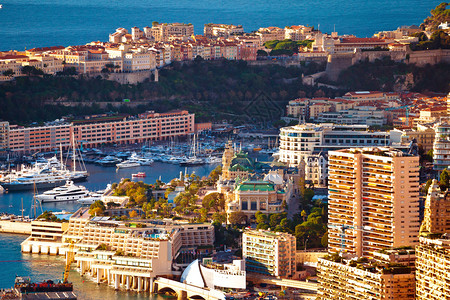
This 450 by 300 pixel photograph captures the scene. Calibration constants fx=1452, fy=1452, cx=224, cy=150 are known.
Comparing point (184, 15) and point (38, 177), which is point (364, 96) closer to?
point (38, 177)

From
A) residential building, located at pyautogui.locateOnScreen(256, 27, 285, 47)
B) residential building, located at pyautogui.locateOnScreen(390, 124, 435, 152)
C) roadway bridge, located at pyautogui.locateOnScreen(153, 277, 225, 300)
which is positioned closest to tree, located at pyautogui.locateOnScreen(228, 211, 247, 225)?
roadway bridge, located at pyautogui.locateOnScreen(153, 277, 225, 300)

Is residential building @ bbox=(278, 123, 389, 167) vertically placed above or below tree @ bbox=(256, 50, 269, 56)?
below

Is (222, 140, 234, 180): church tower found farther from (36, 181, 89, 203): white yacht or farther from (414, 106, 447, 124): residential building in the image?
(414, 106, 447, 124): residential building

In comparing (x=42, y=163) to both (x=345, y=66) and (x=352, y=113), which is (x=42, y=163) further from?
(x=345, y=66)

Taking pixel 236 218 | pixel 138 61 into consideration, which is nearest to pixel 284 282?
pixel 236 218

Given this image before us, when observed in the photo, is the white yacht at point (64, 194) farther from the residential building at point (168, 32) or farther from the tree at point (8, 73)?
the residential building at point (168, 32)
